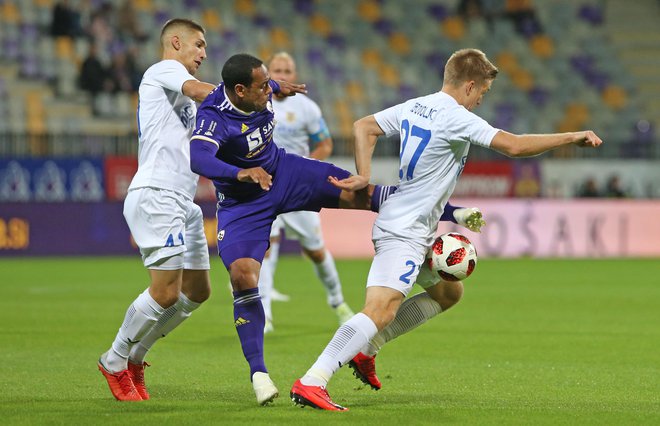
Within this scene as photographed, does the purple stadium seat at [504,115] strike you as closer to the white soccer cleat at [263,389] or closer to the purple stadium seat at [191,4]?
the purple stadium seat at [191,4]

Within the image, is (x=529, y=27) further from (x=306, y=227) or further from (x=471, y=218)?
(x=471, y=218)

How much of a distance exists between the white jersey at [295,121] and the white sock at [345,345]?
525 centimetres

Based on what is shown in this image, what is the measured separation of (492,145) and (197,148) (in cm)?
162

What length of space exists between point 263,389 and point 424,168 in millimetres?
1558

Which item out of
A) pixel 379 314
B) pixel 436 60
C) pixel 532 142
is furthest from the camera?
pixel 436 60

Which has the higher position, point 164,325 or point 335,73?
point 335,73

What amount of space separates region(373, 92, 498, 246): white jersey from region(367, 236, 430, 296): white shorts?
0.05m

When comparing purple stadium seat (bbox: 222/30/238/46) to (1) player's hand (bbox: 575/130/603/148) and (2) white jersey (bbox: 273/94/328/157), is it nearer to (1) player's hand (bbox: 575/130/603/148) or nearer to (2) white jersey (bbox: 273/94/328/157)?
(2) white jersey (bbox: 273/94/328/157)

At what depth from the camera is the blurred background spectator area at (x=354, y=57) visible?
2189cm

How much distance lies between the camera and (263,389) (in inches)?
A: 237

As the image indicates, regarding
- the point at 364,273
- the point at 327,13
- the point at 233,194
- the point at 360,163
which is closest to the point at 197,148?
the point at 233,194

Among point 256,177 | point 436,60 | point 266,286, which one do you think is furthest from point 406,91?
point 256,177

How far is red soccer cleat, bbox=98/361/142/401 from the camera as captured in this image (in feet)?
21.3

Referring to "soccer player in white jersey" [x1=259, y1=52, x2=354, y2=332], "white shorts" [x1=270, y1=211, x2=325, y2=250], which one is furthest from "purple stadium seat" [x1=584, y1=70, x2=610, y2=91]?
"white shorts" [x1=270, y1=211, x2=325, y2=250]
